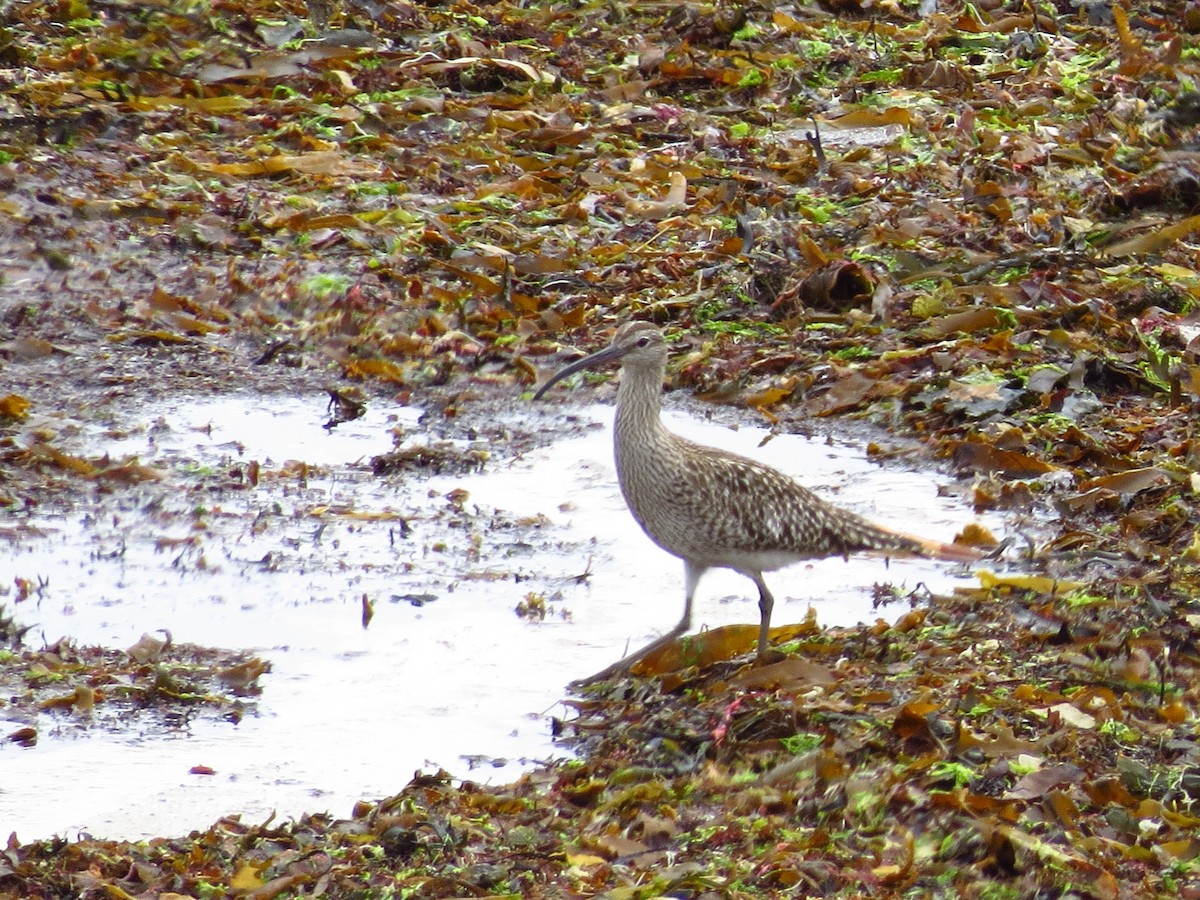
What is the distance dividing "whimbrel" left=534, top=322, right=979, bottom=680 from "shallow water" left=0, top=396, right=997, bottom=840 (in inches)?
10.5

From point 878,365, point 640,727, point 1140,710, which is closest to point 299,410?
point 878,365

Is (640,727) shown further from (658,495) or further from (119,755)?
(119,755)

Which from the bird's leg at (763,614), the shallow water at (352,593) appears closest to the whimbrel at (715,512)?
the bird's leg at (763,614)

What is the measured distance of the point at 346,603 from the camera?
6625 mm

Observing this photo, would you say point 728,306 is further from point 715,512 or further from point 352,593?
point 715,512

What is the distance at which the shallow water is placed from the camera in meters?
5.50

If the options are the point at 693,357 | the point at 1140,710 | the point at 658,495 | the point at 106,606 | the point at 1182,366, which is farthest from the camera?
the point at 693,357

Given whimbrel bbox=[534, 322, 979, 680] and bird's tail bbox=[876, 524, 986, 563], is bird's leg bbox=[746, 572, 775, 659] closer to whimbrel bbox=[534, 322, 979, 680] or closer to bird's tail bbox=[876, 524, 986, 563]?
whimbrel bbox=[534, 322, 979, 680]

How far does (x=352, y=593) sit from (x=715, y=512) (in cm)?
139

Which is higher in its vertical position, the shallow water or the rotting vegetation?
the rotting vegetation

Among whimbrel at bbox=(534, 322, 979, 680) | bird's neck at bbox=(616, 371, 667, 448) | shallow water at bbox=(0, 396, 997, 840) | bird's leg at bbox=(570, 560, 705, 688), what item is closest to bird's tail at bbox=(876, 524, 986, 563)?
whimbrel at bbox=(534, 322, 979, 680)

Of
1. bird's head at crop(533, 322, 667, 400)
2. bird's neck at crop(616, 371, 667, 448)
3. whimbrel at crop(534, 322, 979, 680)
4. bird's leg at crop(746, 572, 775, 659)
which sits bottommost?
bird's leg at crop(746, 572, 775, 659)

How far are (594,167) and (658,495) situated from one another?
450 cm

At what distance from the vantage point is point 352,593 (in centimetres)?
670
